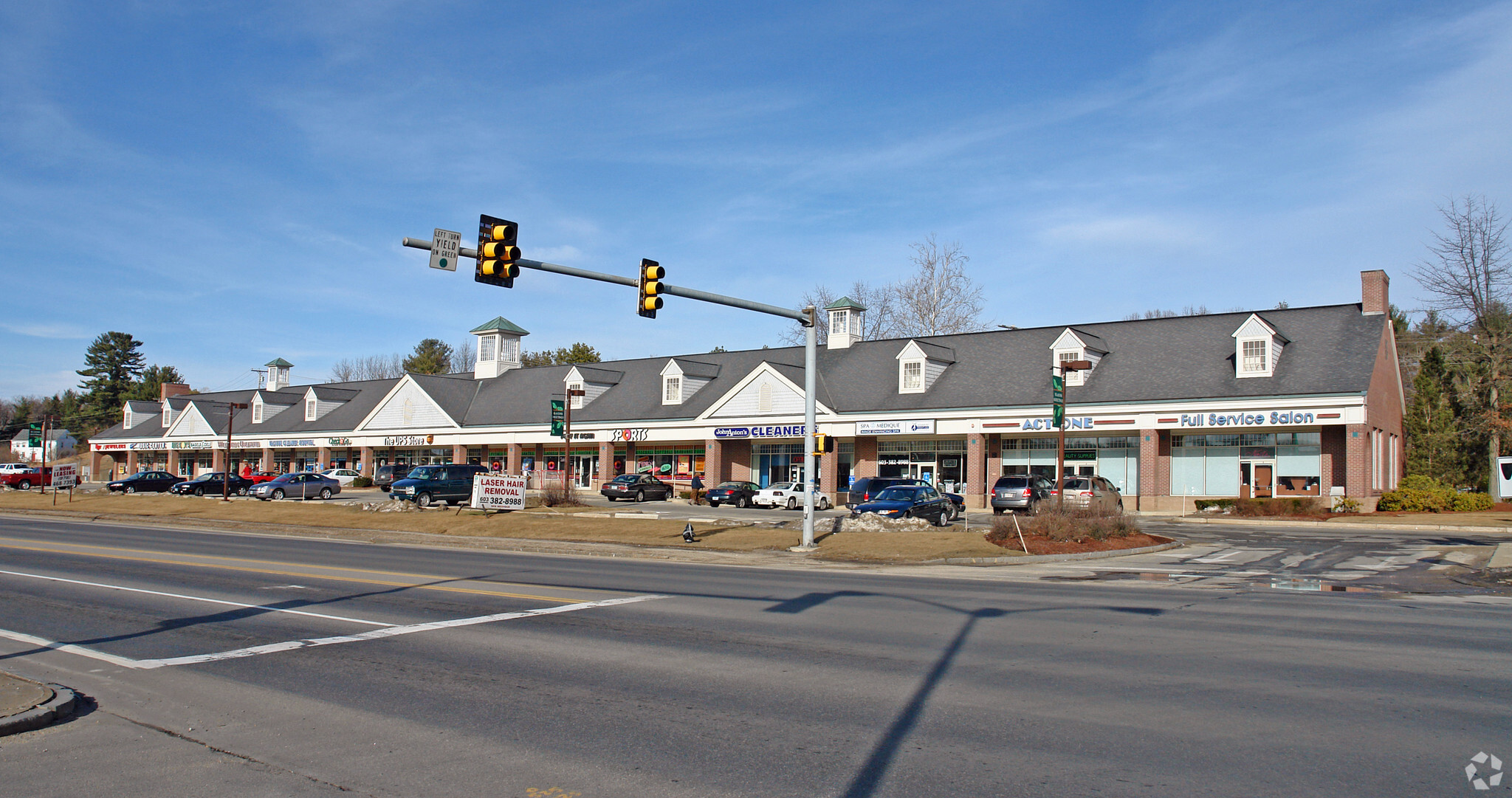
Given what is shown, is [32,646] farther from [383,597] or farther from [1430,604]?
[1430,604]

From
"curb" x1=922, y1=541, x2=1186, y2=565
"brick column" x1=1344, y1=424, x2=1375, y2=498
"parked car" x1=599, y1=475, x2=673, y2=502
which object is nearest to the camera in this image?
"curb" x1=922, y1=541, x2=1186, y2=565

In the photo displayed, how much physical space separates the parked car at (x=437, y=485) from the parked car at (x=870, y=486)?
16.2 meters

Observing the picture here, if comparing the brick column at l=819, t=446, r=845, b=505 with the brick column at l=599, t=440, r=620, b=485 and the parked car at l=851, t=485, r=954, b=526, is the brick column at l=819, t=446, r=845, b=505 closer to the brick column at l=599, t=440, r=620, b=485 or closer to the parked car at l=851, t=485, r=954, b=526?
the brick column at l=599, t=440, r=620, b=485

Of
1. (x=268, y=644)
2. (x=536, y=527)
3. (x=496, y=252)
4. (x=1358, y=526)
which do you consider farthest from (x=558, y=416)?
(x=268, y=644)

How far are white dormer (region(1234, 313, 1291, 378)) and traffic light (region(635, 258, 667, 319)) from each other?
32825 millimetres

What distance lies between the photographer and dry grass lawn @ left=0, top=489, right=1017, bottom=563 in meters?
24.1

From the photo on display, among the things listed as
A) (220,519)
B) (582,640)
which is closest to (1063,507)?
(582,640)

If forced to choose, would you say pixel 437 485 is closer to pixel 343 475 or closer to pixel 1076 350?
pixel 343 475

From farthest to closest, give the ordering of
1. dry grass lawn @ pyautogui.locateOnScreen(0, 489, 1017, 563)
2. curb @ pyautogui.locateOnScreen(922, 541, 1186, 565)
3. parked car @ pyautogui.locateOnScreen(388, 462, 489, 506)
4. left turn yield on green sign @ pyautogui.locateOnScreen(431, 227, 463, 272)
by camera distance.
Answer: parked car @ pyautogui.locateOnScreen(388, 462, 489, 506), dry grass lawn @ pyautogui.locateOnScreen(0, 489, 1017, 563), curb @ pyautogui.locateOnScreen(922, 541, 1186, 565), left turn yield on green sign @ pyautogui.locateOnScreen(431, 227, 463, 272)

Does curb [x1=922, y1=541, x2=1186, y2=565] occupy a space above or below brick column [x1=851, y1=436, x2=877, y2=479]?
below

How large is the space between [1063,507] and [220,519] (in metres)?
30.1

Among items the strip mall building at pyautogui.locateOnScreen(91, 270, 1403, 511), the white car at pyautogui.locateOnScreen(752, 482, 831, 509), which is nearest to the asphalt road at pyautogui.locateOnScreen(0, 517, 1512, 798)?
the strip mall building at pyautogui.locateOnScreen(91, 270, 1403, 511)

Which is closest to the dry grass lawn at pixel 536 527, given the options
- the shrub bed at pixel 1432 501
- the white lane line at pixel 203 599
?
the white lane line at pixel 203 599

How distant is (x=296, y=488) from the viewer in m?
52.8
